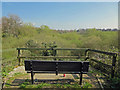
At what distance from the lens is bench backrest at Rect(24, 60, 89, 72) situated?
259 cm

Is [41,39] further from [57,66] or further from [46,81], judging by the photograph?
[57,66]

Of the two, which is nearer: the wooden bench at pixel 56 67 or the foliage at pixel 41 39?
the wooden bench at pixel 56 67

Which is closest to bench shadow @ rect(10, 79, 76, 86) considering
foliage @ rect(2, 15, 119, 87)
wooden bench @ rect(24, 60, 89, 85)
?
wooden bench @ rect(24, 60, 89, 85)

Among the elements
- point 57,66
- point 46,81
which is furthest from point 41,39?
point 57,66

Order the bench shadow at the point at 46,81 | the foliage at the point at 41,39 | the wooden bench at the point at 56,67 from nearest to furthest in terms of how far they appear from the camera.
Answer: the wooden bench at the point at 56,67, the bench shadow at the point at 46,81, the foliage at the point at 41,39

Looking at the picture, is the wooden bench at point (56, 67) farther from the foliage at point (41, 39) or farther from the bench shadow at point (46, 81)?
the foliage at point (41, 39)

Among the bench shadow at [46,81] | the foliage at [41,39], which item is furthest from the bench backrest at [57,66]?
the foliage at [41,39]

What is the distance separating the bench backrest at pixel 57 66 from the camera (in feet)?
8.51

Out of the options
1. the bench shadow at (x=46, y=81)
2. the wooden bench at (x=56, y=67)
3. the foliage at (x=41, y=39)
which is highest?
the foliage at (x=41, y=39)

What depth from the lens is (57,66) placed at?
103 inches

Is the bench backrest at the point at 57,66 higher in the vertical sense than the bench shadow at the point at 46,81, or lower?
higher

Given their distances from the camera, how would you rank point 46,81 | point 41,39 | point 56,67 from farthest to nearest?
1. point 41,39
2. point 46,81
3. point 56,67

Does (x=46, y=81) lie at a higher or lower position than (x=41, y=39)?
lower

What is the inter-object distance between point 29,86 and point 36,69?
53cm
